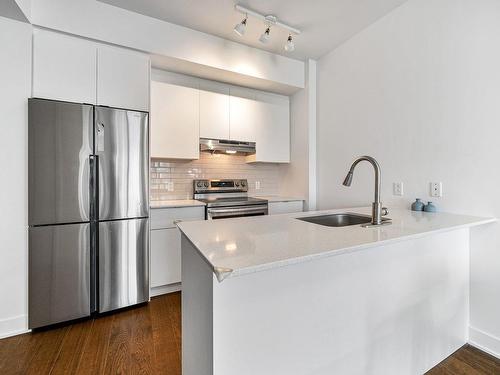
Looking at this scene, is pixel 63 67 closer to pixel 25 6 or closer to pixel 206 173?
pixel 25 6

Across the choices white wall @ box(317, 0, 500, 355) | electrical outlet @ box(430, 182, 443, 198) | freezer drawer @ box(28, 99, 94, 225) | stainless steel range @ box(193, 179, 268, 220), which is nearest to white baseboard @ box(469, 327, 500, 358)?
white wall @ box(317, 0, 500, 355)

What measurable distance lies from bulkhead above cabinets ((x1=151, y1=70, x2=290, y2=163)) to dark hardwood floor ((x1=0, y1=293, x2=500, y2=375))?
1.63m

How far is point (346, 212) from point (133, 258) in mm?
1912

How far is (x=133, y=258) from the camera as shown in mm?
2328

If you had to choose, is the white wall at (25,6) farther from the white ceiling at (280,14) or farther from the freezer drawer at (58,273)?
the freezer drawer at (58,273)

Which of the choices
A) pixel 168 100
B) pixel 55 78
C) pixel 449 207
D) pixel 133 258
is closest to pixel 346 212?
pixel 449 207

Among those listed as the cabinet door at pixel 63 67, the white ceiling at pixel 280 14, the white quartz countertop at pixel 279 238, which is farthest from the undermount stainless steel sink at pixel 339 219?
the cabinet door at pixel 63 67

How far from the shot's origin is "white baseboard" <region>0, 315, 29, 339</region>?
1894 mm

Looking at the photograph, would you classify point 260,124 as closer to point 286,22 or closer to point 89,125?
point 286,22

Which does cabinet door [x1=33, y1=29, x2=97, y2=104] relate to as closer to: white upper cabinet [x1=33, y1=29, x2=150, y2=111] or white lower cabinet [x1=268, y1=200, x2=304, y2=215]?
white upper cabinet [x1=33, y1=29, x2=150, y2=111]

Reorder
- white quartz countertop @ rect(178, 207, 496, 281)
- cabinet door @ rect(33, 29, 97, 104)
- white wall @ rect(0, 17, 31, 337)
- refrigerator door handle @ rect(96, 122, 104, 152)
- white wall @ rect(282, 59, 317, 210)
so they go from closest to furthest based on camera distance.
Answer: white quartz countertop @ rect(178, 207, 496, 281) → white wall @ rect(0, 17, 31, 337) → cabinet door @ rect(33, 29, 97, 104) → refrigerator door handle @ rect(96, 122, 104, 152) → white wall @ rect(282, 59, 317, 210)

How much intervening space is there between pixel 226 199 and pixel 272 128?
1.21 metres

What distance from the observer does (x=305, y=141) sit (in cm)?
333

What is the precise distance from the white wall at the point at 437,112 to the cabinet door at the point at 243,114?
45.3 inches
